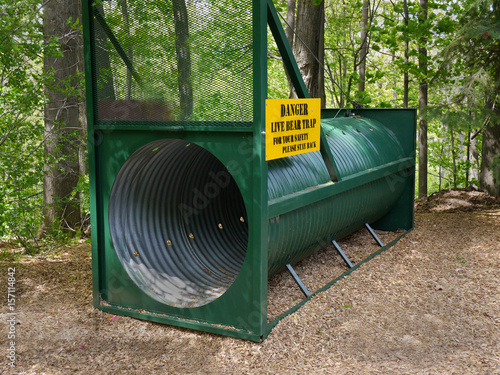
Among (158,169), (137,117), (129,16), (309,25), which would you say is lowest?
(158,169)

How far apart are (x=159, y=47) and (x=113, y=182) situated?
131cm

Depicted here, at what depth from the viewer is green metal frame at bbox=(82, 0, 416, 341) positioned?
13.3 feet

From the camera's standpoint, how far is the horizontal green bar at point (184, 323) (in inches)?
167

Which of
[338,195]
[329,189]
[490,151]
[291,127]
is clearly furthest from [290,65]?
[490,151]

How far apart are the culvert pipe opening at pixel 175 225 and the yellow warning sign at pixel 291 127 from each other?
3.93 feet

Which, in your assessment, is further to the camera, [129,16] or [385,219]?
[385,219]

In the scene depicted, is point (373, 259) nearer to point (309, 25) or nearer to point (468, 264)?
point (468, 264)

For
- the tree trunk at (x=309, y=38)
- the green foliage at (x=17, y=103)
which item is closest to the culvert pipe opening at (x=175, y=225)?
the green foliage at (x=17, y=103)

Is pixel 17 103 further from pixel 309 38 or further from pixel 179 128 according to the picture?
pixel 309 38

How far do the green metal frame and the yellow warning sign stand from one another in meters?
0.14

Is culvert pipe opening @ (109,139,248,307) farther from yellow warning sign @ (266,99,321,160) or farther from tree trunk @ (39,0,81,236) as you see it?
tree trunk @ (39,0,81,236)

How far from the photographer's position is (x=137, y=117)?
4.66 meters

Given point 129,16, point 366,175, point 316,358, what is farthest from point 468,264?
point 129,16

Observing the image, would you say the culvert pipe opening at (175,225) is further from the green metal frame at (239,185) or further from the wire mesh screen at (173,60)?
the wire mesh screen at (173,60)
